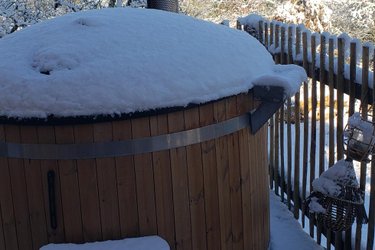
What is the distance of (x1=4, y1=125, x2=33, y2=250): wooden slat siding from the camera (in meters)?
2.83

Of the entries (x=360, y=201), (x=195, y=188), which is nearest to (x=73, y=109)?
(x=195, y=188)

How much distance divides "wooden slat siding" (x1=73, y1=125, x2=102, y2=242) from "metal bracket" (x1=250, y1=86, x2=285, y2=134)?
102cm

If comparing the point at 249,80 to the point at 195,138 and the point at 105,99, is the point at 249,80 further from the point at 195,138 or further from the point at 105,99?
the point at 105,99

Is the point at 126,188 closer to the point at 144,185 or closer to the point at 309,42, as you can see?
the point at 144,185

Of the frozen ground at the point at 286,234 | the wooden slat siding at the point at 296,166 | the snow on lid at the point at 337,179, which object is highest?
the snow on lid at the point at 337,179

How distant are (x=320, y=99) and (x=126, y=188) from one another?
1.83 meters

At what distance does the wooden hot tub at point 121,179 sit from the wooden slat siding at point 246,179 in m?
0.02

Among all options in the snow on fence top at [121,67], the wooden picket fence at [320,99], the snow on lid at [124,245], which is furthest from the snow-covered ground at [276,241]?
the snow on fence top at [121,67]

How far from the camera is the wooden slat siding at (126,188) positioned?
2734 millimetres

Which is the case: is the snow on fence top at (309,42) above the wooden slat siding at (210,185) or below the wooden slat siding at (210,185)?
above

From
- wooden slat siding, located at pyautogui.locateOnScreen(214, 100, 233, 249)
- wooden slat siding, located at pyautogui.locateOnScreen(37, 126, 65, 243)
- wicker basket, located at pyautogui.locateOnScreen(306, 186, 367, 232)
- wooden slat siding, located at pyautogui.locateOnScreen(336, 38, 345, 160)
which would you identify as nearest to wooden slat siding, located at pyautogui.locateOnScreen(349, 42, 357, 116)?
wooden slat siding, located at pyautogui.locateOnScreen(336, 38, 345, 160)

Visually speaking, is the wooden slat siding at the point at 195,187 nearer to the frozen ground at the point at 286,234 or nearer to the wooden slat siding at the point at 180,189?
the wooden slat siding at the point at 180,189

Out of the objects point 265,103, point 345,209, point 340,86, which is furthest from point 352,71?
point 345,209

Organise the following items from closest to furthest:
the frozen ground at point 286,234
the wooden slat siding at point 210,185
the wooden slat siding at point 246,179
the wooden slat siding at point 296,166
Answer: the wooden slat siding at point 210,185, the wooden slat siding at point 246,179, the frozen ground at point 286,234, the wooden slat siding at point 296,166
